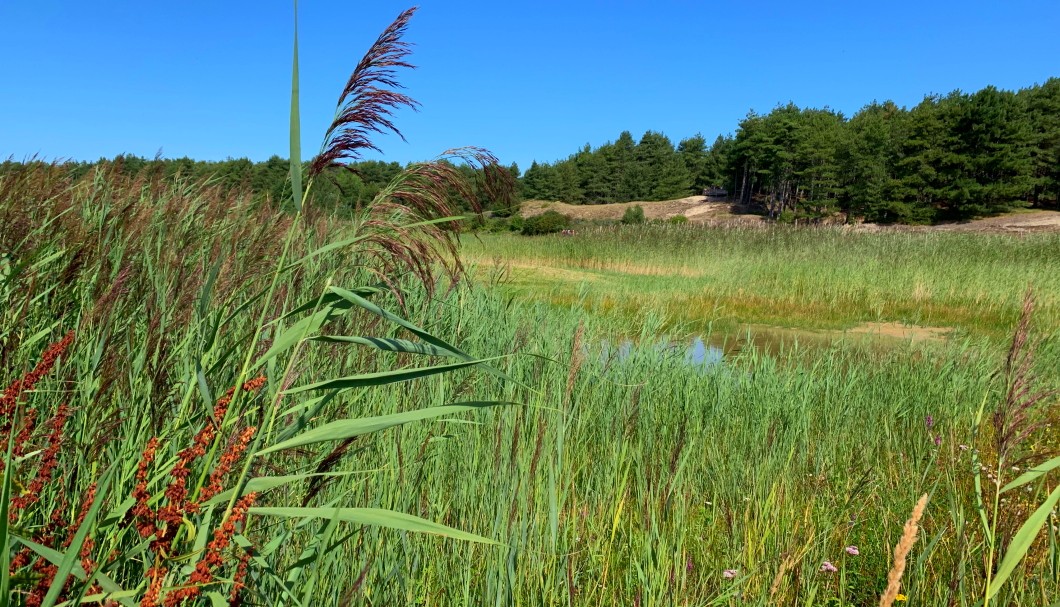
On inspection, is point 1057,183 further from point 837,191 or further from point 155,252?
point 155,252

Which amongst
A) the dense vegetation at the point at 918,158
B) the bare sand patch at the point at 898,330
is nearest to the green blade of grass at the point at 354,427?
the bare sand patch at the point at 898,330

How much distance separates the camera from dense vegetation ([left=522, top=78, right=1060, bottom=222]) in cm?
3688

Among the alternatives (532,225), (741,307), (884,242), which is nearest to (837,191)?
(532,225)

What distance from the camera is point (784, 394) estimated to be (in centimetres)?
339

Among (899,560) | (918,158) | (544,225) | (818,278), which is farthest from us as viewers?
(918,158)

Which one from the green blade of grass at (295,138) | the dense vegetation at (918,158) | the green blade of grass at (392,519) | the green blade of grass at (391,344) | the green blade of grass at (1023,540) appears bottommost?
the green blade of grass at (1023,540)

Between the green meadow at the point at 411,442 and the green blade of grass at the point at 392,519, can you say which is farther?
the green meadow at the point at 411,442

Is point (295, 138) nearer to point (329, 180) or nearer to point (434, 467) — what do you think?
point (329, 180)

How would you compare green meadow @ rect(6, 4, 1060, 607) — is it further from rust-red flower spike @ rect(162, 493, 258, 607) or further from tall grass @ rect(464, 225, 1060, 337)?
tall grass @ rect(464, 225, 1060, 337)

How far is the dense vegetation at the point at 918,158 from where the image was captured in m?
36.9

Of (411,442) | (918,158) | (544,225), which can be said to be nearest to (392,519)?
(411,442)

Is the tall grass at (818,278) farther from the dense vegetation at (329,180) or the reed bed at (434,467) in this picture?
the reed bed at (434,467)

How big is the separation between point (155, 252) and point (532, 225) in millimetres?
28417

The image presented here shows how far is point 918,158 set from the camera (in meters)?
38.5
